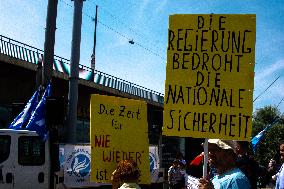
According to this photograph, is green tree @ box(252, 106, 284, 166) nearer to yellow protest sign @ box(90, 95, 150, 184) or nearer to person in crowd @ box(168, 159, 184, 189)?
person in crowd @ box(168, 159, 184, 189)

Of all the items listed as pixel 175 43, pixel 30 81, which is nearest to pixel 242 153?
pixel 175 43

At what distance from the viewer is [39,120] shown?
36.2 feet

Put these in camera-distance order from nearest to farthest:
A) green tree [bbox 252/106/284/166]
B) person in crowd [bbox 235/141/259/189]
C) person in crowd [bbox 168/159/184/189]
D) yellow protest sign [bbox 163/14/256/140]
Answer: yellow protest sign [bbox 163/14/256/140] → person in crowd [bbox 235/141/259/189] → person in crowd [bbox 168/159/184/189] → green tree [bbox 252/106/284/166]

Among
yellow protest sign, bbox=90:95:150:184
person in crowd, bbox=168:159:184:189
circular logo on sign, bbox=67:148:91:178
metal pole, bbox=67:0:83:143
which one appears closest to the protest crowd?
yellow protest sign, bbox=90:95:150:184

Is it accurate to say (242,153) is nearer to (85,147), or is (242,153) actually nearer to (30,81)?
(85,147)

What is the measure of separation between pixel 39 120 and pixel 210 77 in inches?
268

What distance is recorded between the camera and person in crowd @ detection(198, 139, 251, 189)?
144 inches

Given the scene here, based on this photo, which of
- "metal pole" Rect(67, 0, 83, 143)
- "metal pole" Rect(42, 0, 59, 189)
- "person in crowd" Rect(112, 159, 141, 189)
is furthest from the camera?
"metal pole" Rect(67, 0, 83, 143)

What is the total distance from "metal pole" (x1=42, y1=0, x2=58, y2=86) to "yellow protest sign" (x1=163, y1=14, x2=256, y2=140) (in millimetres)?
9191

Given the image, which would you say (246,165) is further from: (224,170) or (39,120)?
(39,120)

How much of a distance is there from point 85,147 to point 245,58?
707cm

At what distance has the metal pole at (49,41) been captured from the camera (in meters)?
13.9

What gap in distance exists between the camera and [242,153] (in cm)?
638

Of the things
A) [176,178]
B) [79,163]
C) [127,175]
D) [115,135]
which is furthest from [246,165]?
[176,178]
